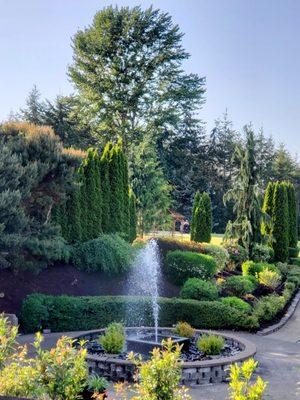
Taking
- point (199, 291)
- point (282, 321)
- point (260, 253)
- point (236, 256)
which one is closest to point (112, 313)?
point (199, 291)

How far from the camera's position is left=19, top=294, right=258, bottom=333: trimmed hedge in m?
11.2

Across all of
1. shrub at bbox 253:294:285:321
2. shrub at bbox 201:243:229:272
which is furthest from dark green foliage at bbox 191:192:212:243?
shrub at bbox 253:294:285:321

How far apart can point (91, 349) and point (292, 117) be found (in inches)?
434

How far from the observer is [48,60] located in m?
11.3

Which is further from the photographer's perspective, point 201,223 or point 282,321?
point 201,223

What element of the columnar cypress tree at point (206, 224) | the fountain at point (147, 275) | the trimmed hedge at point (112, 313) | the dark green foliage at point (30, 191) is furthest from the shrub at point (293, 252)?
the dark green foliage at point (30, 191)

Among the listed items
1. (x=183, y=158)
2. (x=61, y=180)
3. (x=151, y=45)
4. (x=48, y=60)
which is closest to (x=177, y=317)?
(x=61, y=180)

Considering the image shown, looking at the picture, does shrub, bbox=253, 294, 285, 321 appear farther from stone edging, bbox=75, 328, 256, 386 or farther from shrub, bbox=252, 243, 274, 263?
shrub, bbox=252, 243, 274, 263

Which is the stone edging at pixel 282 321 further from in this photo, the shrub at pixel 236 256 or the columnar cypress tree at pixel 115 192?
the columnar cypress tree at pixel 115 192

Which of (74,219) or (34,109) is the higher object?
(34,109)

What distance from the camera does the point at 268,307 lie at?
13148 millimetres

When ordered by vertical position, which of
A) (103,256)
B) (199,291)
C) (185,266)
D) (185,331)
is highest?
(103,256)

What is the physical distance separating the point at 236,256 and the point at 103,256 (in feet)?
23.0

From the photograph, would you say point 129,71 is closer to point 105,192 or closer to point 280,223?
point 280,223
